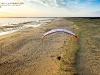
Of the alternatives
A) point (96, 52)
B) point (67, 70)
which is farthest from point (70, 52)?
point (67, 70)

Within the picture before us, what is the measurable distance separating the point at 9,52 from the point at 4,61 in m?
3.29

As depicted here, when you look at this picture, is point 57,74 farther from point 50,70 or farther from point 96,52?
point 96,52

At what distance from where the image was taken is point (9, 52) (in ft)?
61.9

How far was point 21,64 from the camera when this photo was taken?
49.0ft

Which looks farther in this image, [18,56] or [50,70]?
[18,56]

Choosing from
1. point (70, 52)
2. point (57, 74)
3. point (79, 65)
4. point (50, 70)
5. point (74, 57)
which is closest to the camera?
point (57, 74)

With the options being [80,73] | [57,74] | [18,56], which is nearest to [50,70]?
[57,74]

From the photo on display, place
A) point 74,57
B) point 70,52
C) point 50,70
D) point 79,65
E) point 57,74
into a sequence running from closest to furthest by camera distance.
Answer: point 57,74 < point 50,70 < point 79,65 < point 74,57 < point 70,52

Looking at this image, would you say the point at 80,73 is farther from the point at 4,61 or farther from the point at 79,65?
the point at 4,61

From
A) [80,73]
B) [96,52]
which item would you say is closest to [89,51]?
[96,52]

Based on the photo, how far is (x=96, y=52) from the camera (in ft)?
62.1

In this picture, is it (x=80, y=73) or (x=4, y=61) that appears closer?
(x=80, y=73)

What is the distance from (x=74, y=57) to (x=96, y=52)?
3.85m

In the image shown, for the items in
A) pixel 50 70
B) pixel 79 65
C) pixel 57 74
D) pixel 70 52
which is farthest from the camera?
pixel 70 52
